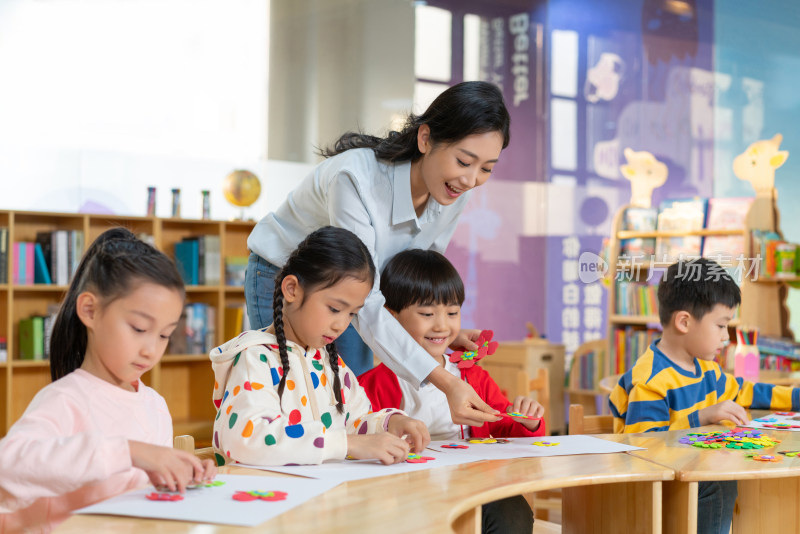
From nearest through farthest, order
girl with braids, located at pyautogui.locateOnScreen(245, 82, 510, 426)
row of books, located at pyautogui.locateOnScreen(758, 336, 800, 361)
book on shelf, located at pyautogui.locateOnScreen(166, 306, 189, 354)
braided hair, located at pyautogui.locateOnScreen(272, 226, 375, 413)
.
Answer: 1. braided hair, located at pyautogui.locateOnScreen(272, 226, 375, 413)
2. girl with braids, located at pyautogui.locateOnScreen(245, 82, 510, 426)
3. row of books, located at pyautogui.locateOnScreen(758, 336, 800, 361)
4. book on shelf, located at pyautogui.locateOnScreen(166, 306, 189, 354)

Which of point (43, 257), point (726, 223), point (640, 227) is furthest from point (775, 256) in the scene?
point (43, 257)

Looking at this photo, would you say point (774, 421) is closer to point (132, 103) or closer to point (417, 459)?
point (417, 459)

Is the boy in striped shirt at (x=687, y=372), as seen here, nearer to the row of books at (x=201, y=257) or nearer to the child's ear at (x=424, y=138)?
the child's ear at (x=424, y=138)

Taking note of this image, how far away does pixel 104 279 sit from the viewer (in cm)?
135

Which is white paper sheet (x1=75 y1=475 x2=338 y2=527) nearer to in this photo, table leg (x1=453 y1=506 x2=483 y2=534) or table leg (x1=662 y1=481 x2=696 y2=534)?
table leg (x1=453 y1=506 x2=483 y2=534)

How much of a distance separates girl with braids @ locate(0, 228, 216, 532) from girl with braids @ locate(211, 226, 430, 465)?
148mm

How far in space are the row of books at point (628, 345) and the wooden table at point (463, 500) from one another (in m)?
3.89

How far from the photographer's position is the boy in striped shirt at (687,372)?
88.4 inches

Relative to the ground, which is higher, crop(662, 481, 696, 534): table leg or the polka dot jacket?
the polka dot jacket

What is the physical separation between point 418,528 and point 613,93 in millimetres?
5922

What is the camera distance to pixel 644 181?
572cm

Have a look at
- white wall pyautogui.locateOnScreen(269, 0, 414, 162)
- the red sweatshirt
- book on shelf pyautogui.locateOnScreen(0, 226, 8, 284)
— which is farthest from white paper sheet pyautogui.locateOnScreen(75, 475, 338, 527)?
white wall pyautogui.locateOnScreen(269, 0, 414, 162)

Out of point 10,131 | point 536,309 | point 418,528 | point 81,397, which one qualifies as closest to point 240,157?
point 10,131

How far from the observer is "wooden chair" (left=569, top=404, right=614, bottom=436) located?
7.15 feet
